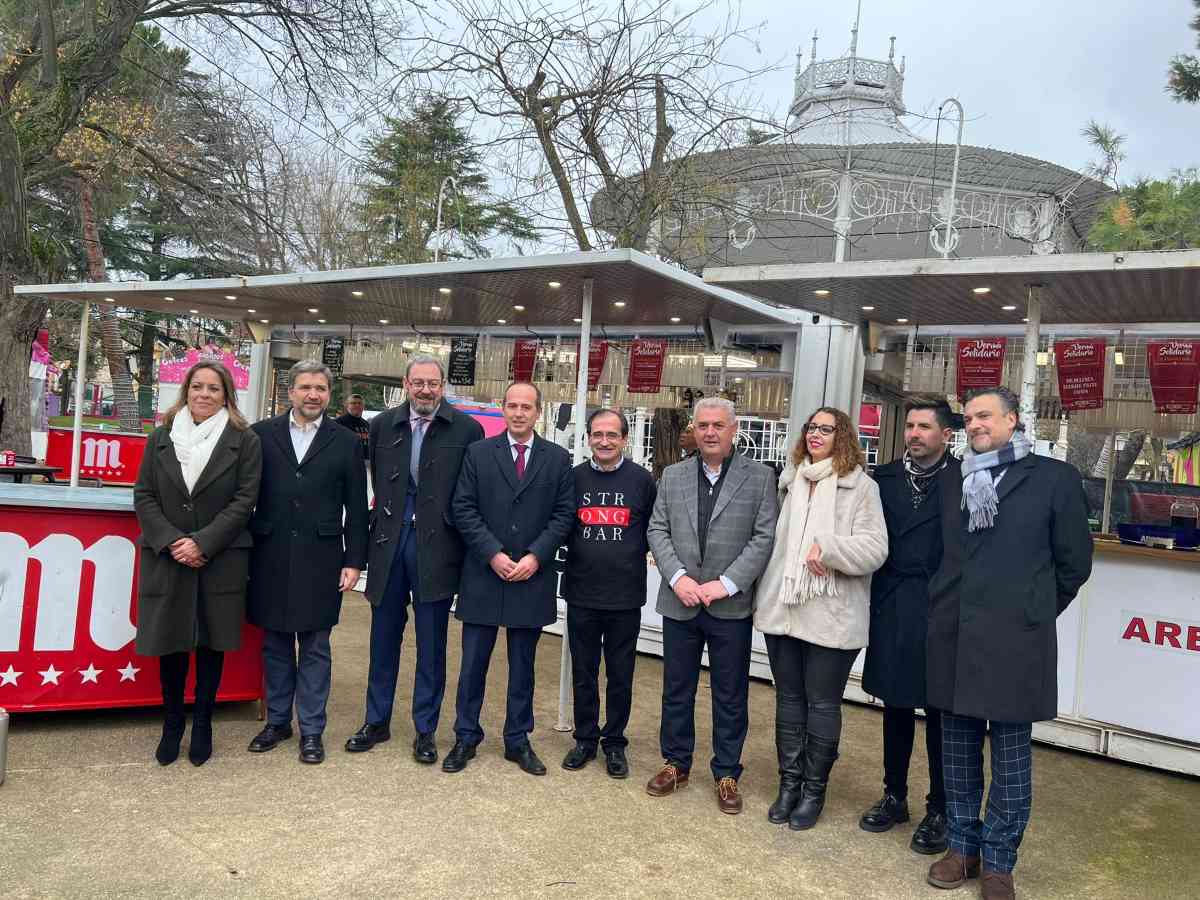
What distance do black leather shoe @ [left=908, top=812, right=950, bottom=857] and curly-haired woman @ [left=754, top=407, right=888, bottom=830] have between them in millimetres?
388

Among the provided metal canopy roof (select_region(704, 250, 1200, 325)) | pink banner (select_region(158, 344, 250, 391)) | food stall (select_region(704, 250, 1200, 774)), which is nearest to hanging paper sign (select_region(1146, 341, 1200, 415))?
food stall (select_region(704, 250, 1200, 774))

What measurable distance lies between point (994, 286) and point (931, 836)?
105 inches

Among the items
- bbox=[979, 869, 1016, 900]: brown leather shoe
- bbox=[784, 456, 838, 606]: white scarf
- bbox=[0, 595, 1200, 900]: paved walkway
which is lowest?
bbox=[0, 595, 1200, 900]: paved walkway

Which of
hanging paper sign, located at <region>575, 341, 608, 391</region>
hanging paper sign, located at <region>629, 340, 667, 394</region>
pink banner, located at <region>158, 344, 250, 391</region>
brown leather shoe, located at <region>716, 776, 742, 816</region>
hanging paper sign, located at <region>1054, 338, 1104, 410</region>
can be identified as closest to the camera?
brown leather shoe, located at <region>716, 776, 742, 816</region>

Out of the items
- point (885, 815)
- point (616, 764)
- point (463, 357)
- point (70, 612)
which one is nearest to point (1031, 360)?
point (885, 815)

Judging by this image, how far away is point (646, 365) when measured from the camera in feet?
26.1

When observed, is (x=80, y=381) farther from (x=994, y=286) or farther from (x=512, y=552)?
(x=994, y=286)

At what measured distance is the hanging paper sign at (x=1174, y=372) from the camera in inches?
242

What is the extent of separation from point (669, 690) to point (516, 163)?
817 centimetres

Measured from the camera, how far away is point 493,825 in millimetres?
3594

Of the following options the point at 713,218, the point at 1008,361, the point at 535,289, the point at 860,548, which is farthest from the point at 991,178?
the point at 860,548

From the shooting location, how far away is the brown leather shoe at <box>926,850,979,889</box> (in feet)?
10.9

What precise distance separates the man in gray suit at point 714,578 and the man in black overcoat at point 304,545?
1437 mm

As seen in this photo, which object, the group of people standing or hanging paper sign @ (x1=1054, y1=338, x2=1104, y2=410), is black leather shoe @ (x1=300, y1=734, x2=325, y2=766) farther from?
hanging paper sign @ (x1=1054, y1=338, x2=1104, y2=410)
